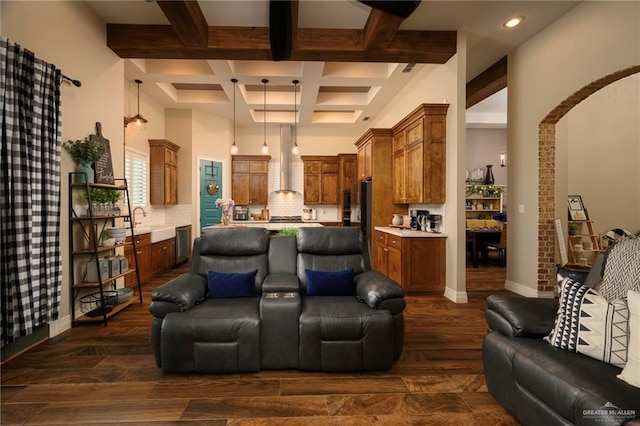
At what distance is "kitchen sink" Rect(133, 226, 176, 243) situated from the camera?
5.19 m

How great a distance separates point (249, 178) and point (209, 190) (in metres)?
1.05

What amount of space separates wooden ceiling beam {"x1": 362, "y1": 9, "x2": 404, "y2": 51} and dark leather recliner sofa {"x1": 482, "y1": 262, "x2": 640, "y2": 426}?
115 inches

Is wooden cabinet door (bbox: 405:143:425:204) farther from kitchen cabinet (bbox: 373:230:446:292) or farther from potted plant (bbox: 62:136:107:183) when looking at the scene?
potted plant (bbox: 62:136:107:183)

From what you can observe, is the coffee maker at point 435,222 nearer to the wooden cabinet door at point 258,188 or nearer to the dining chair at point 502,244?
the dining chair at point 502,244

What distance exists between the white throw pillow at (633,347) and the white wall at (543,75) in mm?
2770

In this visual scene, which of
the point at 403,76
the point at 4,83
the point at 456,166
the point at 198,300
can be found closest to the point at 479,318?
the point at 456,166

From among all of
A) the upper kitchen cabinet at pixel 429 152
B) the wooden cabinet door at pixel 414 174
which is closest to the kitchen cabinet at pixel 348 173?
the wooden cabinet door at pixel 414 174

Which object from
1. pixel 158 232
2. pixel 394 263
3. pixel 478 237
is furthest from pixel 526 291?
pixel 158 232

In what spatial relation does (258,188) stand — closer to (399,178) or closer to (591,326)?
(399,178)

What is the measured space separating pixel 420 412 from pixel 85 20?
16.0 ft

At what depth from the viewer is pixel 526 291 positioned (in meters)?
4.44

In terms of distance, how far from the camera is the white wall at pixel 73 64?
2844 mm

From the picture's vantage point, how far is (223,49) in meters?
4.14

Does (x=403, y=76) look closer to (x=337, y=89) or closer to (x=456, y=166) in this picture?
(x=337, y=89)
